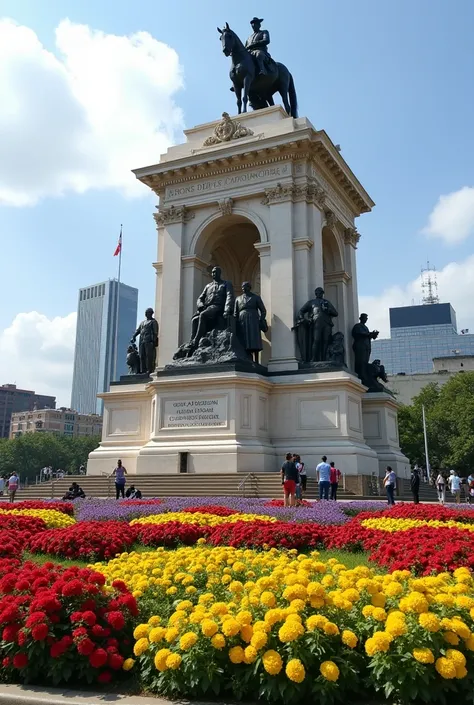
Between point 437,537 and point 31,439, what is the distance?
107 metres

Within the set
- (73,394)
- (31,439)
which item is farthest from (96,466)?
(73,394)

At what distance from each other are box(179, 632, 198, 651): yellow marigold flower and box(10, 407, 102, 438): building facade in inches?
6355

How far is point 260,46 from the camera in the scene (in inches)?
1422

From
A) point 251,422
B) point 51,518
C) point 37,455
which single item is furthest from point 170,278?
point 37,455

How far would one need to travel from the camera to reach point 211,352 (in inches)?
1120

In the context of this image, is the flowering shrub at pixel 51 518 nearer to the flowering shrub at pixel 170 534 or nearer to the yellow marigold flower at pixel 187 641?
the flowering shrub at pixel 170 534

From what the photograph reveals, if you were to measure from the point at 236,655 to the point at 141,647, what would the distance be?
31.4 inches

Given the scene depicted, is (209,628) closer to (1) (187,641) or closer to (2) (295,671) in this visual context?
(1) (187,641)

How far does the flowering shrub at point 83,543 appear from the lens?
9938 millimetres

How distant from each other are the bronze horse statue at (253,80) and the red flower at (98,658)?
113ft

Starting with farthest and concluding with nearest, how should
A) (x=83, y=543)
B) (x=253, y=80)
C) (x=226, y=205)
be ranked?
(x=253, y=80)
(x=226, y=205)
(x=83, y=543)

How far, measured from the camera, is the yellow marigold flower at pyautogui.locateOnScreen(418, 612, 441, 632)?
4.27 m

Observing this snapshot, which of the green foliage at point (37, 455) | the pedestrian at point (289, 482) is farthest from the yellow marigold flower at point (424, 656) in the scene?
the green foliage at point (37, 455)

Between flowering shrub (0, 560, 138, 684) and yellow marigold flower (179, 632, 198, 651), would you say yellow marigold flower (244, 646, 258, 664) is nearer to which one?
yellow marigold flower (179, 632, 198, 651)
